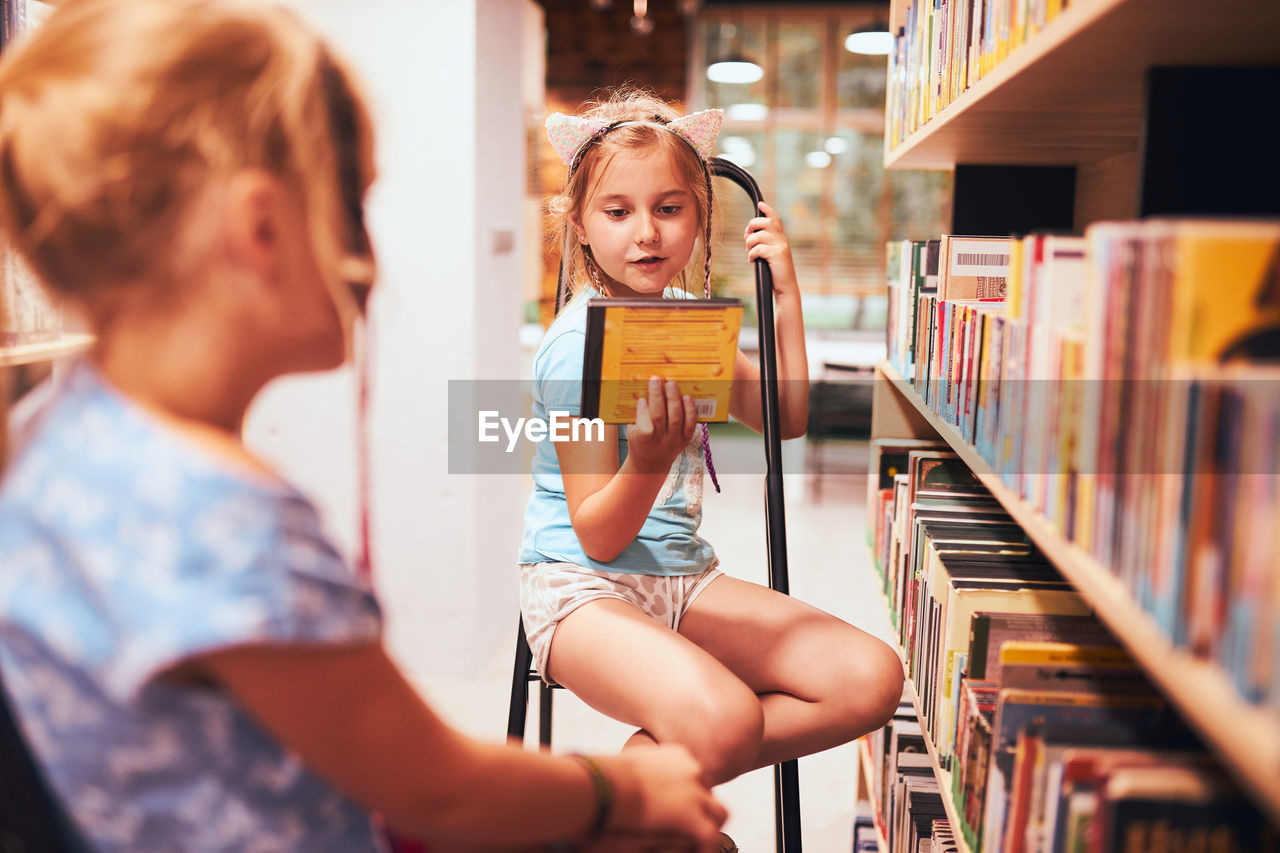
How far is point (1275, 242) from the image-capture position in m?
0.58

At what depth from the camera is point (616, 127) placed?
1.55 m

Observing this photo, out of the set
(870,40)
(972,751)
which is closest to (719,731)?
(972,751)

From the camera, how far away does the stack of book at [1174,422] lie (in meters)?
0.54

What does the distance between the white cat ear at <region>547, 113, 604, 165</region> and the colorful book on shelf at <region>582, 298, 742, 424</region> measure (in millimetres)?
490

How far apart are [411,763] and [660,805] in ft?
0.82

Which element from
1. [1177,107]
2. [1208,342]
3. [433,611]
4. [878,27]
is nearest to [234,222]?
Result: [1208,342]

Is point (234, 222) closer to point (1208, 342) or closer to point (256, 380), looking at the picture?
point (256, 380)

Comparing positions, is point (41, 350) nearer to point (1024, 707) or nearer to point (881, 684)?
point (881, 684)

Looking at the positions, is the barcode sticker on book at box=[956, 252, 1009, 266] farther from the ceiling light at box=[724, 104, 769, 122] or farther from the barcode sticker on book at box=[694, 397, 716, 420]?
the ceiling light at box=[724, 104, 769, 122]

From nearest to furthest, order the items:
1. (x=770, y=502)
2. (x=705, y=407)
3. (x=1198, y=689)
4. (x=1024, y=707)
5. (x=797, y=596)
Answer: (x=1198, y=689), (x=1024, y=707), (x=705, y=407), (x=770, y=502), (x=797, y=596)

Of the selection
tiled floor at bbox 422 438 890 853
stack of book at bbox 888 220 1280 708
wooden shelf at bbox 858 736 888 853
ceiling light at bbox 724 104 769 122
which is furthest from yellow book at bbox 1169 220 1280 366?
ceiling light at bbox 724 104 769 122

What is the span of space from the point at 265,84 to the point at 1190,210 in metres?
0.81

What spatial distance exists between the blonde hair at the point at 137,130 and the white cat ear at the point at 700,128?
36.7 inches

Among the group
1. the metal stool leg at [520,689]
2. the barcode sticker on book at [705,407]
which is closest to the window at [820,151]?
the metal stool leg at [520,689]
